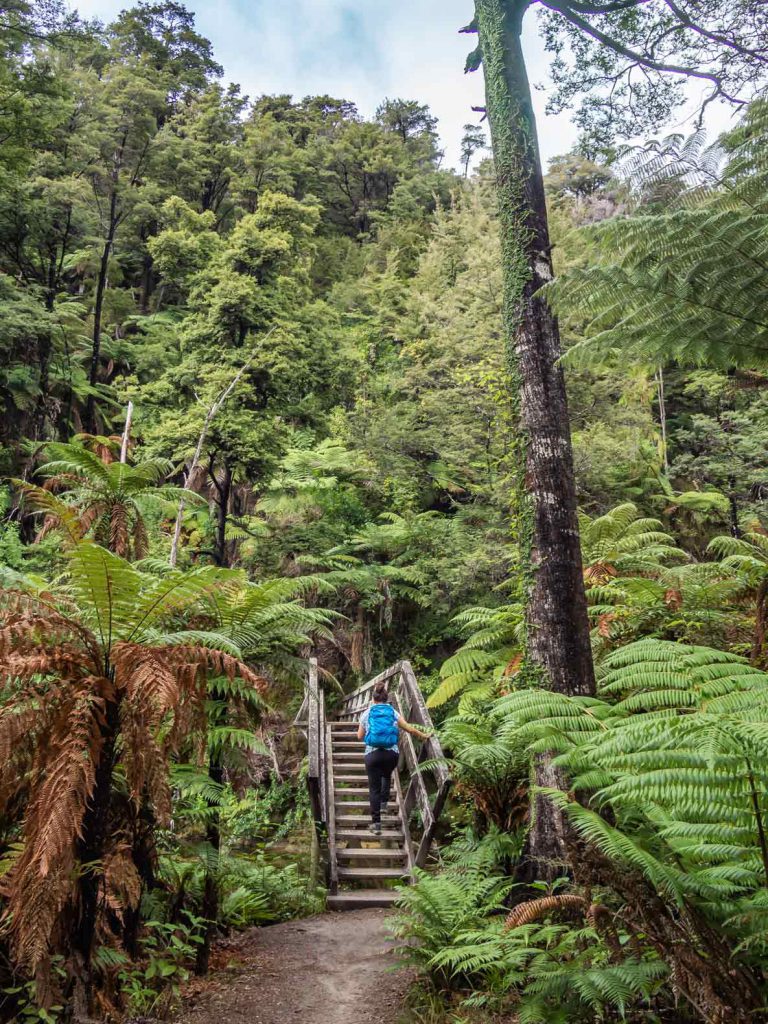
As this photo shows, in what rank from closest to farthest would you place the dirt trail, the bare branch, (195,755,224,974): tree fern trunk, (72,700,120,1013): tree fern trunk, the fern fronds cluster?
1. the fern fronds cluster
2. (72,700,120,1013): tree fern trunk
3. the dirt trail
4. (195,755,224,974): tree fern trunk
5. the bare branch

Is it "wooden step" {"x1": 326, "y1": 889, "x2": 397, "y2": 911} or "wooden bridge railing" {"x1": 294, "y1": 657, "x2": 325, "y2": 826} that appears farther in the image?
"wooden bridge railing" {"x1": 294, "y1": 657, "x2": 325, "y2": 826}

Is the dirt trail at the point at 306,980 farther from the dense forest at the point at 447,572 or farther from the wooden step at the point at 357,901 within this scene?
the wooden step at the point at 357,901

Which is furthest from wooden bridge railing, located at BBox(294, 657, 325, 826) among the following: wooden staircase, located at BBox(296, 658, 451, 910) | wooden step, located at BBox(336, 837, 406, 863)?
wooden step, located at BBox(336, 837, 406, 863)

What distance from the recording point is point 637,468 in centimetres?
1284

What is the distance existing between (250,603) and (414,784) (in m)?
3.24

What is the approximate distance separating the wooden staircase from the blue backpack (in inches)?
13.5

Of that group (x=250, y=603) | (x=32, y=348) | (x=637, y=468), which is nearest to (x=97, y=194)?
(x=32, y=348)

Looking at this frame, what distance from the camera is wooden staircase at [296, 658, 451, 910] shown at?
222 inches

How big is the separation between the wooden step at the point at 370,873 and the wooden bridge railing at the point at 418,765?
0.15 metres

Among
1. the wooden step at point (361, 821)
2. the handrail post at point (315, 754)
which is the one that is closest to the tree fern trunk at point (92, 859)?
the handrail post at point (315, 754)

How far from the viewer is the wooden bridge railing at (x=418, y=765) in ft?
18.0

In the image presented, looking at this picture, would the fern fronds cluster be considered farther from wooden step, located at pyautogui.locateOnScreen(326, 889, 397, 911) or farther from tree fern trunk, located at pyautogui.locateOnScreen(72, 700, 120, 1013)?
wooden step, located at pyautogui.locateOnScreen(326, 889, 397, 911)

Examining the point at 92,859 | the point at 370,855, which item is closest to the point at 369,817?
the point at 370,855

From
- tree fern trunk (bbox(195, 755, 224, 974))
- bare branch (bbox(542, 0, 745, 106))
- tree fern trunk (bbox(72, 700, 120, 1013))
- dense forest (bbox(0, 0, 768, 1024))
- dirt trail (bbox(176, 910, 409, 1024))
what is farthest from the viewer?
bare branch (bbox(542, 0, 745, 106))
